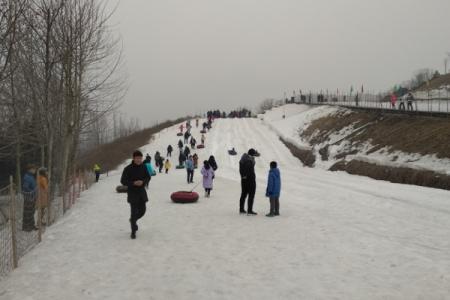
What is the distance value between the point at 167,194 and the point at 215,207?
523cm

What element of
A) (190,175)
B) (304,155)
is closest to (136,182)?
(190,175)

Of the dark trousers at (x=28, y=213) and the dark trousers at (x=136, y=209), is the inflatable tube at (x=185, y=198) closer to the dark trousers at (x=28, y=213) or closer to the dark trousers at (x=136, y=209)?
the dark trousers at (x=28, y=213)

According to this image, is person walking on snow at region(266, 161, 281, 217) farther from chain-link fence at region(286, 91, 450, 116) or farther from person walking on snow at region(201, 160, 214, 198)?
chain-link fence at region(286, 91, 450, 116)

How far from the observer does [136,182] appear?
32.8 feet

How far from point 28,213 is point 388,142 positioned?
72.1 ft

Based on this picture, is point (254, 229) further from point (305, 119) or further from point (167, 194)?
point (305, 119)

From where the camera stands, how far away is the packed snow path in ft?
22.2

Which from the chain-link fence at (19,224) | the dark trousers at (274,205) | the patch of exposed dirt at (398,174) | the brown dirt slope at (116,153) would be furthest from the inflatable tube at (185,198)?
the brown dirt slope at (116,153)

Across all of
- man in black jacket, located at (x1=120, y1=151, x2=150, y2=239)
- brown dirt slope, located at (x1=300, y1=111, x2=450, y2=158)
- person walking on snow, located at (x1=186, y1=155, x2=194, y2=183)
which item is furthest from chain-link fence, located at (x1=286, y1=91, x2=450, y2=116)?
man in black jacket, located at (x1=120, y1=151, x2=150, y2=239)

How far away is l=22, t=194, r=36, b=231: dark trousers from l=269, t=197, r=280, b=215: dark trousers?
6.74 m

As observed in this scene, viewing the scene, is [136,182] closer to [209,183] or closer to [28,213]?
[28,213]

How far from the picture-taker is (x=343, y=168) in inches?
1083

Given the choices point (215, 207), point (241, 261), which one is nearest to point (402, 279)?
point (241, 261)

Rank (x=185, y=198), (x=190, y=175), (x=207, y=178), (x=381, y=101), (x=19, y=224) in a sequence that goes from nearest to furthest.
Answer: (x=19, y=224), (x=185, y=198), (x=207, y=178), (x=190, y=175), (x=381, y=101)
